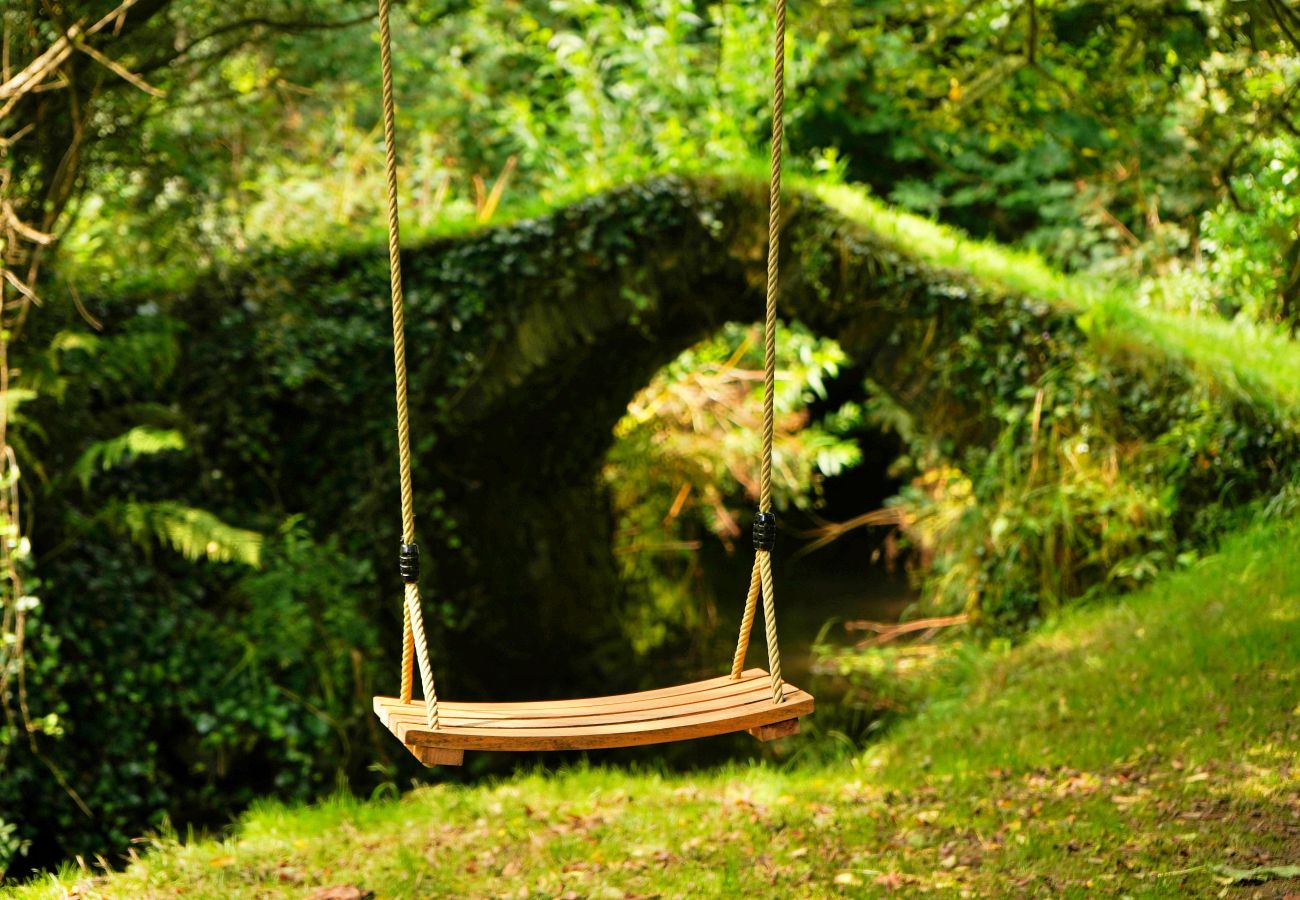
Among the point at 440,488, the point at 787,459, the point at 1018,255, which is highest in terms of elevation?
the point at 1018,255

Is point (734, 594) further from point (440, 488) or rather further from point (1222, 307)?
point (1222, 307)

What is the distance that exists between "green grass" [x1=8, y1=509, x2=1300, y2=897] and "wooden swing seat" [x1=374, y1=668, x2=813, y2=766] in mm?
836

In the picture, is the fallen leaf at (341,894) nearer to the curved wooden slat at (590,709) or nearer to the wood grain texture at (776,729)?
the curved wooden slat at (590,709)

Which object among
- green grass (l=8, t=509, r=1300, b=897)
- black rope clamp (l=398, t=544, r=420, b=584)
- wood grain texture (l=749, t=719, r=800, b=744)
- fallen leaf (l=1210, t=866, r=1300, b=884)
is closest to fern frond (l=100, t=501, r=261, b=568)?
green grass (l=8, t=509, r=1300, b=897)

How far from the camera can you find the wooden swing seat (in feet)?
8.27

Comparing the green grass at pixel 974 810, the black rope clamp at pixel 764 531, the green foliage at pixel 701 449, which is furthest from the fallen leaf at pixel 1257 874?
the green foliage at pixel 701 449

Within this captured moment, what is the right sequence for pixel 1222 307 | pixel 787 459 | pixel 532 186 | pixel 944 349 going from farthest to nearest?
pixel 532 186, pixel 787 459, pixel 1222 307, pixel 944 349

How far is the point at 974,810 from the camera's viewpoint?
12.8ft

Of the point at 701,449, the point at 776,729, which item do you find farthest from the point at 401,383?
the point at 701,449

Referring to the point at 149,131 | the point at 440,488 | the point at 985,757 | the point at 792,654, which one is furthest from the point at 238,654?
the point at 792,654

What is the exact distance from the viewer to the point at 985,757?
4.48m

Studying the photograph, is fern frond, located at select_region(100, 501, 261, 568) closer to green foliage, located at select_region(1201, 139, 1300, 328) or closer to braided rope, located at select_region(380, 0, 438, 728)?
braided rope, located at select_region(380, 0, 438, 728)

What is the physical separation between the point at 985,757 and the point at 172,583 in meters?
3.66

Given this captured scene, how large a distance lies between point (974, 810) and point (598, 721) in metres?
1.81
